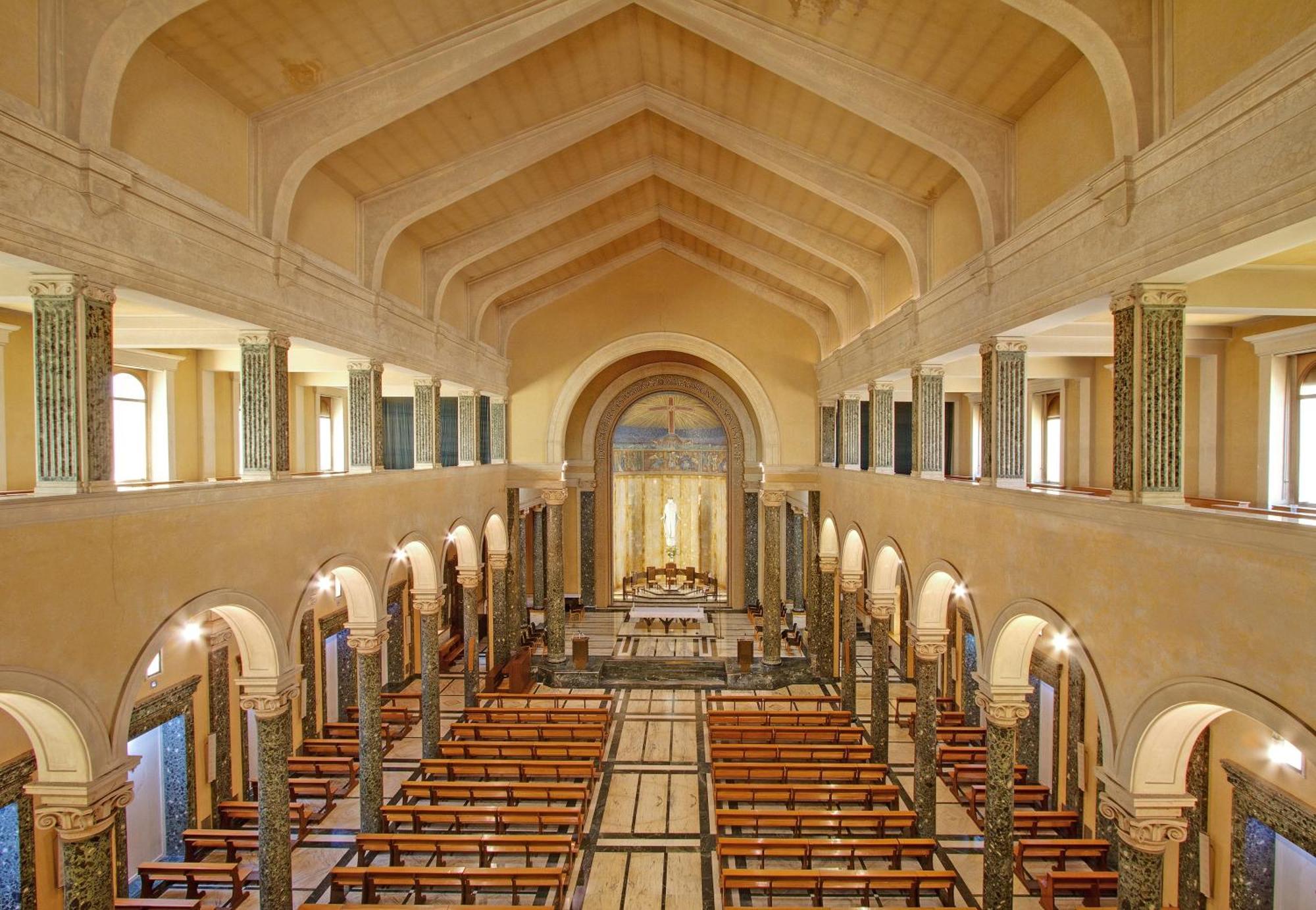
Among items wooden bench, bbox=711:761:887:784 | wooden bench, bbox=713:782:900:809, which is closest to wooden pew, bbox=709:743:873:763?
wooden bench, bbox=711:761:887:784

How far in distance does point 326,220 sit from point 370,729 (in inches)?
303

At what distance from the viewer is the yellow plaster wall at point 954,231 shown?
9.61 m

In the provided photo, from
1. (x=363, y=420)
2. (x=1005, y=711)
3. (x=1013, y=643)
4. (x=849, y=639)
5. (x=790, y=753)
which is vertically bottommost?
(x=790, y=753)

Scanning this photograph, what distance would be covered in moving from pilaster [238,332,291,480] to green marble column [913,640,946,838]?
9.63 m

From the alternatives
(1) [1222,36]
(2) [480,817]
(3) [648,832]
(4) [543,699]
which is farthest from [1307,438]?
(4) [543,699]

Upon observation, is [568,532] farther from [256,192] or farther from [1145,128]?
[1145,128]

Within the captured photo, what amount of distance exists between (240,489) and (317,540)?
1.91 metres

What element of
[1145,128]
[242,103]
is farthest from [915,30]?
[242,103]

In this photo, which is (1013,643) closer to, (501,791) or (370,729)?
(501,791)

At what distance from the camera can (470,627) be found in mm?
17016

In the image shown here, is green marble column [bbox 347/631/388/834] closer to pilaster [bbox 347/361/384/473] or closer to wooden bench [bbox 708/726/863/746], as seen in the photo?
pilaster [bbox 347/361/384/473]

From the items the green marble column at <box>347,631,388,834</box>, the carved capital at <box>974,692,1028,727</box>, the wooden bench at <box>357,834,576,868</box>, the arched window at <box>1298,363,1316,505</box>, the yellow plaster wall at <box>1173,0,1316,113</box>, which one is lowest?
the wooden bench at <box>357,834,576,868</box>

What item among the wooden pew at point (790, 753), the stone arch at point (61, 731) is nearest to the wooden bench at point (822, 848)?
the wooden pew at point (790, 753)

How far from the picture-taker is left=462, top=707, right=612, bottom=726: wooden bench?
15250 millimetres
